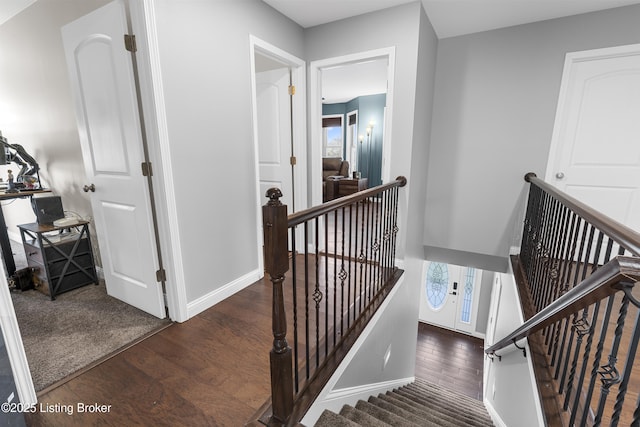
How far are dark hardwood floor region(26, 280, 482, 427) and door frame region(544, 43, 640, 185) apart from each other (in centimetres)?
316

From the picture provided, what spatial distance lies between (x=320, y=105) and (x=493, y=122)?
6.26ft

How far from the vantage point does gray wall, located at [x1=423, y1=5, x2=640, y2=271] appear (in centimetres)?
276

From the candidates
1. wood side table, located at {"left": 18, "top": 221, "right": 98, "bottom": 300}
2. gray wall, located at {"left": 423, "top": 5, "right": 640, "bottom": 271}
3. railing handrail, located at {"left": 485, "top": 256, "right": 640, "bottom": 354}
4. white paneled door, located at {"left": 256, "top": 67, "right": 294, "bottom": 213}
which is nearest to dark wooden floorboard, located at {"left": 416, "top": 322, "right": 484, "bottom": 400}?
gray wall, located at {"left": 423, "top": 5, "right": 640, "bottom": 271}

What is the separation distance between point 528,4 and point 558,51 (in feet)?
2.02

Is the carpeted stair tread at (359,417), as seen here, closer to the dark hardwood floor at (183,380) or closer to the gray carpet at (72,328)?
the dark hardwood floor at (183,380)

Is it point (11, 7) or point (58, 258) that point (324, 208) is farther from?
point (11, 7)

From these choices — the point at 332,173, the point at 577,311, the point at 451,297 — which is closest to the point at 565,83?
the point at 577,311

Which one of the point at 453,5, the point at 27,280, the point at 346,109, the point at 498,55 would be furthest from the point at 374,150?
the point at 27,280

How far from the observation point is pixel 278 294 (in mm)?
1118

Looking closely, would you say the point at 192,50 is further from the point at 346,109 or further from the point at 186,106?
the point at 346,109

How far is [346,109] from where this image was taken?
8.33 metres

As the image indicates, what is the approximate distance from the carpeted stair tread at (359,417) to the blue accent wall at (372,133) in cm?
622

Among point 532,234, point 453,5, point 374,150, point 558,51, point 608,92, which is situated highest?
point 453,5

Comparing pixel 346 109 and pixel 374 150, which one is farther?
pixel 346 109
